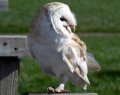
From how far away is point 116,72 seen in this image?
11055mm

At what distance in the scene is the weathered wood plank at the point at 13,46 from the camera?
17.4 ft

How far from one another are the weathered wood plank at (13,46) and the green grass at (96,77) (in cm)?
320

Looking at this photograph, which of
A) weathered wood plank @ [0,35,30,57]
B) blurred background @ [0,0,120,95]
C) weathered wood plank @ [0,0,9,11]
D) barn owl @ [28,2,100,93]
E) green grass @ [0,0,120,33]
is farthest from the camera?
green grass @ [0,0,120,33]

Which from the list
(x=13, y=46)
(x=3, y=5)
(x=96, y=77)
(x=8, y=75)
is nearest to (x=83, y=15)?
(x=96, y=77)

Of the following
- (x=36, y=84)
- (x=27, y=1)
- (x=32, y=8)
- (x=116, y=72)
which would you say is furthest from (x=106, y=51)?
(x=27, y=1)

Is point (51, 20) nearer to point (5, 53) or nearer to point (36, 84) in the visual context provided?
point (5, 53)

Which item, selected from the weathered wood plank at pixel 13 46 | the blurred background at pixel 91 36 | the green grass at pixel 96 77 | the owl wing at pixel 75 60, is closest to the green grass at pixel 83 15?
the blurred background at pixel 91 36

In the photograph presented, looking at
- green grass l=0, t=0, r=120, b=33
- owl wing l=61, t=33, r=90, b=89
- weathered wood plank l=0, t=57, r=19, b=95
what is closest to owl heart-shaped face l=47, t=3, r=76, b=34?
owl wing l=61, t=33, r=90, b=89

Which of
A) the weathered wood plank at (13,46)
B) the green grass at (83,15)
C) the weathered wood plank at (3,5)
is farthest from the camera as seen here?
the green grass at (83,15)

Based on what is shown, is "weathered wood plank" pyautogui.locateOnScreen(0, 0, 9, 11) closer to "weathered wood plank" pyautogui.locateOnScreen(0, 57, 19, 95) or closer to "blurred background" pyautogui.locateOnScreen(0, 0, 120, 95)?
"weathered wood plank" pyautogui.locateOnScreen(0, 57, 19, 95)

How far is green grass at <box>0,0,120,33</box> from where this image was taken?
20080 millimetres

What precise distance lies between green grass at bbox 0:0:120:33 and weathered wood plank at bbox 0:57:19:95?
44.4 ft

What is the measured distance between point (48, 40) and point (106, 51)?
32.9 ft

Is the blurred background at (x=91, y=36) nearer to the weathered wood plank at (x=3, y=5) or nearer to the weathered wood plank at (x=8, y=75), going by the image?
the weathered wood plank at (x=3, y=5)
